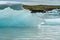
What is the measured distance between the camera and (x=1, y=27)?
8.12m

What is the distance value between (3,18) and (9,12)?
283mm

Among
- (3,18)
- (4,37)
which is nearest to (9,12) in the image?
(3,18)

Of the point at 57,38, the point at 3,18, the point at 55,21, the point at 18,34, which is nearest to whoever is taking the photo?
the point at 57,38

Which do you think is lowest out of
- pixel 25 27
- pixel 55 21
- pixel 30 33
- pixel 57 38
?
pixel 57 38

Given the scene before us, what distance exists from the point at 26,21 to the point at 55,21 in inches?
86.3

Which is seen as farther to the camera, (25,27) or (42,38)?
(25,27)

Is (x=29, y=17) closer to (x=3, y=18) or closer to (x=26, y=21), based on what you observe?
(x=26, y=21)

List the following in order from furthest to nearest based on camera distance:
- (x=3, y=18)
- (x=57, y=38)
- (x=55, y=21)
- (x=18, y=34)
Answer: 1. (x=55, y=21)
2. (x=3, y=18)
3. (x=18, y=34)
4. (x=57, y=38)

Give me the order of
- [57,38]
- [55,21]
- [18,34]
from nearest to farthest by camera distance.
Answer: [57,38]
[18,34]
[55,21]

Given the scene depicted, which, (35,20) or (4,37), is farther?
(35,20)

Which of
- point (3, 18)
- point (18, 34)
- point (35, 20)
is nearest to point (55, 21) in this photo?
point (35, 20)

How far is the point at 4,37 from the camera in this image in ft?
20.7

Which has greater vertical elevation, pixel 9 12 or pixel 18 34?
pixel 9 12

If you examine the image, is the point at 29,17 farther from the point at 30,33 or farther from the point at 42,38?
the point at 42,38
